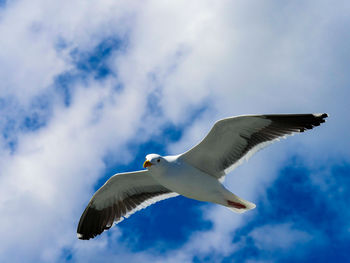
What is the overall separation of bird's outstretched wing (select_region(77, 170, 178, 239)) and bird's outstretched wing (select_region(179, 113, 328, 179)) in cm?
163

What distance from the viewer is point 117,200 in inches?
541

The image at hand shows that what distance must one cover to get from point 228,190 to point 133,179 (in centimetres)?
249

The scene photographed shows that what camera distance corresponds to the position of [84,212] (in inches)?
550

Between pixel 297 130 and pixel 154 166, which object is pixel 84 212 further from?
pixel 297 130

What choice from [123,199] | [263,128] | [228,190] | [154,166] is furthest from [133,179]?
[263,128]

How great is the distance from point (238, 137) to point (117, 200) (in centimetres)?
371

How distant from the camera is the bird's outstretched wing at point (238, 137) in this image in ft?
37.9

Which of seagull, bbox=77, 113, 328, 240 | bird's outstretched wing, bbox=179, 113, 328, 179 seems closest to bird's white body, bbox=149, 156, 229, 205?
seagull, bbox=77, 113, 328, 240

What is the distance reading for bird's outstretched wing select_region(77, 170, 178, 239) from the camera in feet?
44.0

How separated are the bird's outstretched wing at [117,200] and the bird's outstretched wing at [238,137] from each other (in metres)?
1.63

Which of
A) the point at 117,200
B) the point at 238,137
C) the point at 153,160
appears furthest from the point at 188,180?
the point at 117,200

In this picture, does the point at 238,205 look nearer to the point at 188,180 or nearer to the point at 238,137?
the point at 188,180

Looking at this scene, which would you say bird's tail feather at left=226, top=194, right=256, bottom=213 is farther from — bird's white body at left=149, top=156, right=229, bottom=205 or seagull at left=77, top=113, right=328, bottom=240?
bird's white body at left=149, top=156, right=229, bottom=205

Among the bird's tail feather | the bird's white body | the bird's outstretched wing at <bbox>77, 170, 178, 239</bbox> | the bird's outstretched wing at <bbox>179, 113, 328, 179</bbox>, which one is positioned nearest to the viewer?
the bird's outstretched wing at <bbox>179, 113, 328, 179</bbox>
